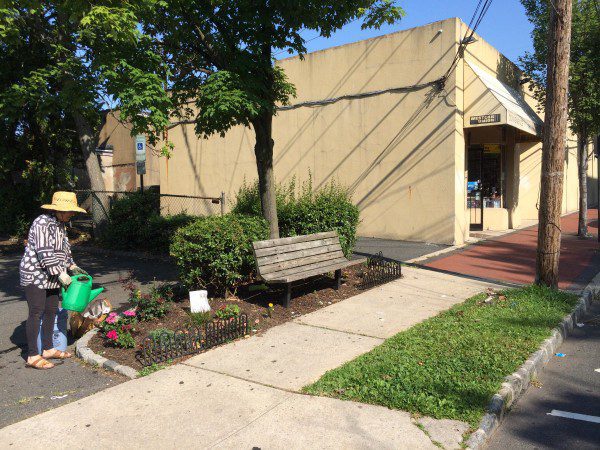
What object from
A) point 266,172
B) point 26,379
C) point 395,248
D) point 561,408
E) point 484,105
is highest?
point 484,105

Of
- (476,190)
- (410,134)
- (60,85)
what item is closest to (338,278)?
(410,134)

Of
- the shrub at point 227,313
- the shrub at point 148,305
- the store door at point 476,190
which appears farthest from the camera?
the store door at point 476,190

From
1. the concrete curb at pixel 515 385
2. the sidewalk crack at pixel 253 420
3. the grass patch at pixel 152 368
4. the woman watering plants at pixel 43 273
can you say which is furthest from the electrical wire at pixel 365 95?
the sidewalk crack at pixel 253 420

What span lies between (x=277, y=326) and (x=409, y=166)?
8.33 metres

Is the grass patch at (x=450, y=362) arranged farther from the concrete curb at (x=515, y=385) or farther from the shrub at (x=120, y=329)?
the shrub at (x=120, y=329)

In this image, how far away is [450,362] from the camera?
4656mm

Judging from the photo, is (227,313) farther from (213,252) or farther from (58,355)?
(58,355)

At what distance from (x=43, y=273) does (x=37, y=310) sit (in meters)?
0.37

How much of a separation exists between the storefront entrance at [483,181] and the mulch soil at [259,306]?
8903 millimetres

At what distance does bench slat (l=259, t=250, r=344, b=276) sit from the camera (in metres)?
6.75

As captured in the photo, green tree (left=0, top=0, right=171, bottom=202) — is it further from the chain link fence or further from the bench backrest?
the chain link fence

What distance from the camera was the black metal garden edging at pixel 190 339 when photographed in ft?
16.3

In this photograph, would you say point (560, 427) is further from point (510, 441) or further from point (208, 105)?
point (208, 105)

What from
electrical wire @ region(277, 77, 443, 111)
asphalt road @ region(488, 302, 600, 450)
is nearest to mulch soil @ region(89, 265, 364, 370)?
asphalt road @ region(488, 302, 600, 450)
